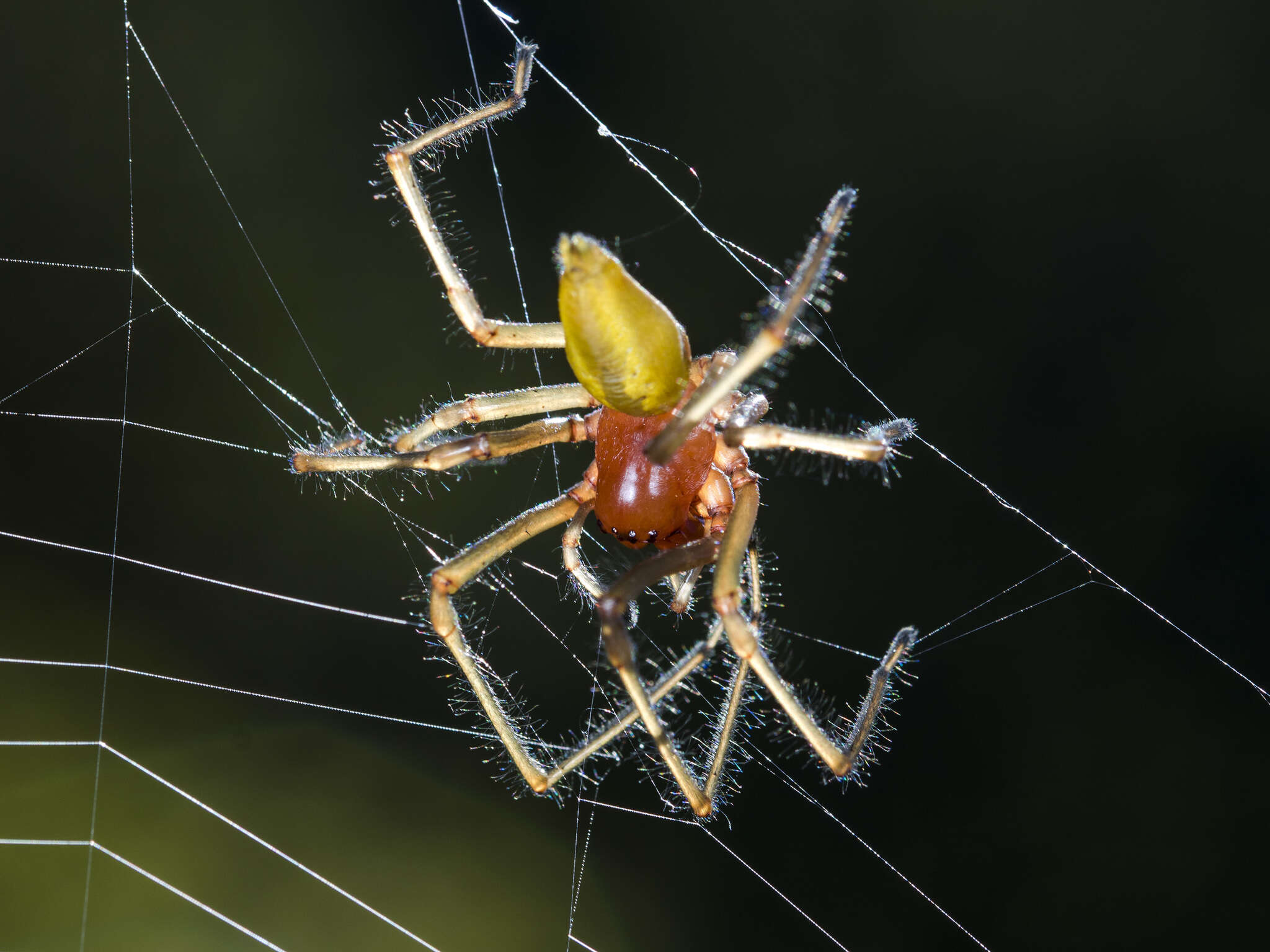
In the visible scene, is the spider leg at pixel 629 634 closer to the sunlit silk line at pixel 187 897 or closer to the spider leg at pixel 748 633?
the spider leg at pixel 748 633

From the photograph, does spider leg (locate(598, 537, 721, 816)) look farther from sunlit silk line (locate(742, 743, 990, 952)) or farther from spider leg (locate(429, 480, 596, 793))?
sunlit silk line (locate(742, 743, 990, 952))

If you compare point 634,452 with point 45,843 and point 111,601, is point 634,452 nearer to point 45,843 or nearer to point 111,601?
point 111,601

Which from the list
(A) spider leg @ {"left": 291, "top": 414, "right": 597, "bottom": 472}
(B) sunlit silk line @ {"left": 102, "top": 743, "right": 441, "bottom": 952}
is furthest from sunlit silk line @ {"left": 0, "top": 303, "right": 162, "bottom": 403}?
(A) spider leg @ {"left": 291, "top": 414, "right": 597, "bottom": 472}

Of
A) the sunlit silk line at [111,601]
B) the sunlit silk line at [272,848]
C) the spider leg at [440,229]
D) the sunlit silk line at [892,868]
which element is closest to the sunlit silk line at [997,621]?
the sunlit silk line at [892,868]

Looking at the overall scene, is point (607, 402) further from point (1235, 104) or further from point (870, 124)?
point (1235, 104)

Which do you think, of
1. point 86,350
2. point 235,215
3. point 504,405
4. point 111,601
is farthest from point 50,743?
point 504,405

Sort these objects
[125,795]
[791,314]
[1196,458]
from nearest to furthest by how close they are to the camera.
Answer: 1. [791,314]
2. [1196,458]
3. [125,795]

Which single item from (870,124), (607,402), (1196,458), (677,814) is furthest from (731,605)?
(1196,458)
